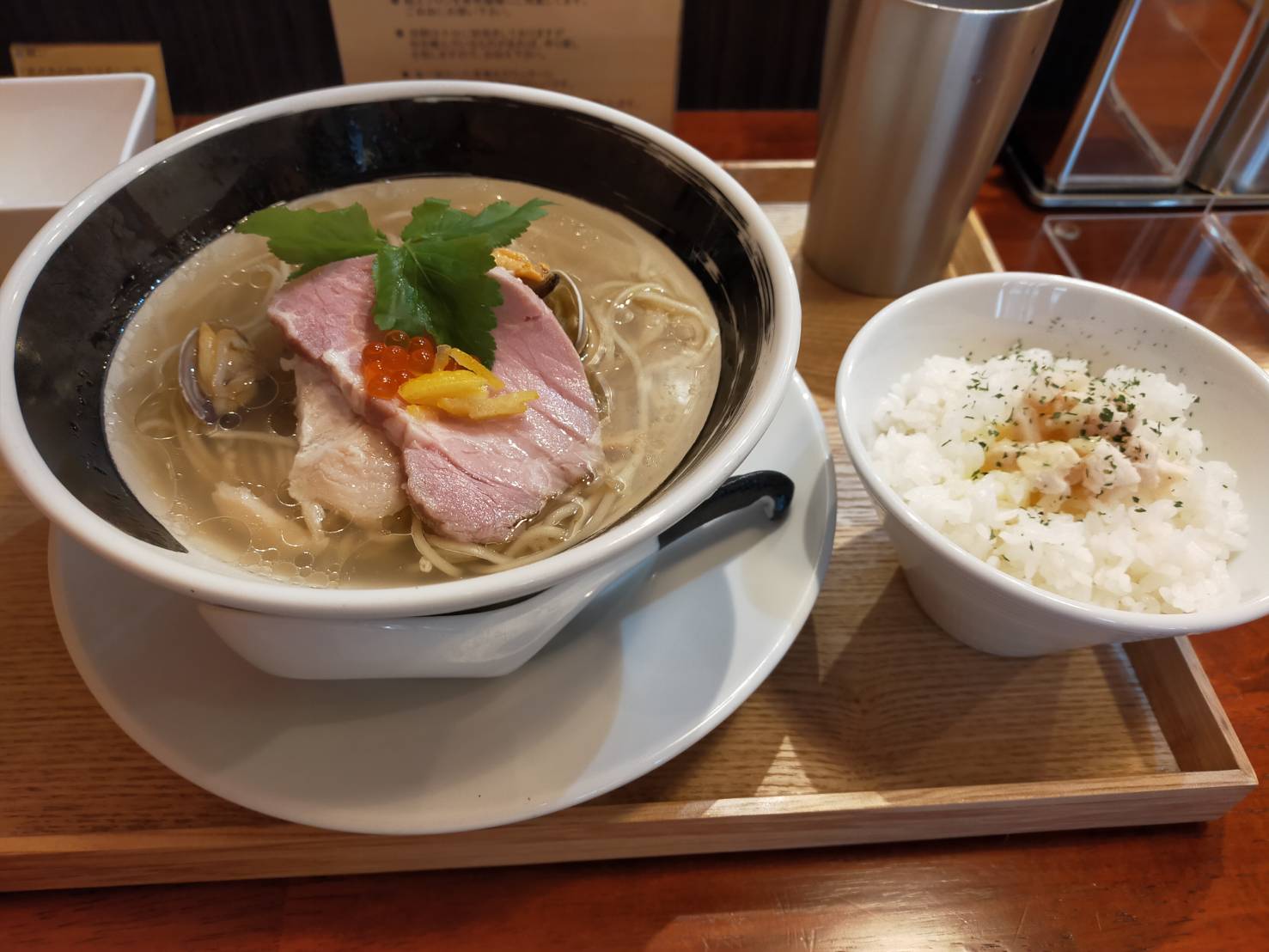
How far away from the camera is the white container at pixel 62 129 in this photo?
1.85 m

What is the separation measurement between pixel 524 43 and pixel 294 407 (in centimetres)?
111

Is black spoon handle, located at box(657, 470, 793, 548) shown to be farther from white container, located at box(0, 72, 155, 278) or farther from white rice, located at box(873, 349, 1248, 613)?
white container, located at box(0, 72, 155, 278)

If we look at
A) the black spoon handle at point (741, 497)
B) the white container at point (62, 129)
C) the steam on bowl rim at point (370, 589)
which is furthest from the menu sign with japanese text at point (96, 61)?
the black spoon handle at point (741, 497)

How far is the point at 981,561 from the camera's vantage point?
1.14 m

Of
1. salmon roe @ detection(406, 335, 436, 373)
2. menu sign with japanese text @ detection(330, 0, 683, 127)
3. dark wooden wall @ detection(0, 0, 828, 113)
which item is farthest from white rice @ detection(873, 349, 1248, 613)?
dark wooden wall @ detection(0, 0, 828, 113)

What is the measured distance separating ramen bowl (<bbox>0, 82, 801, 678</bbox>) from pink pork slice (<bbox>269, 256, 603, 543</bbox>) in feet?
0.51

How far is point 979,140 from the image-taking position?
1.70 metres

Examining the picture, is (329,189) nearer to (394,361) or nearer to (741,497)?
(394,361)

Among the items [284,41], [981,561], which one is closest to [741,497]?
[981,561]

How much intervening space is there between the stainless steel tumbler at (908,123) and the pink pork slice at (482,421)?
0.96m

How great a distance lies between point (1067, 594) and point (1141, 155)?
1663mm

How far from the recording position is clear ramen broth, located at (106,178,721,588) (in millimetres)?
985

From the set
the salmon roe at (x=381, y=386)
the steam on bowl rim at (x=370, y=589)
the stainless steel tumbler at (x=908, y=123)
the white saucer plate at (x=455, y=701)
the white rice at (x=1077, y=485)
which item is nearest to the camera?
the steam on bowl rim at (x=370, y=589)

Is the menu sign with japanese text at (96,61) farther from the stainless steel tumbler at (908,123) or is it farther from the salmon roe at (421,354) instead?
the stainless steel tumbler at (908,123)
